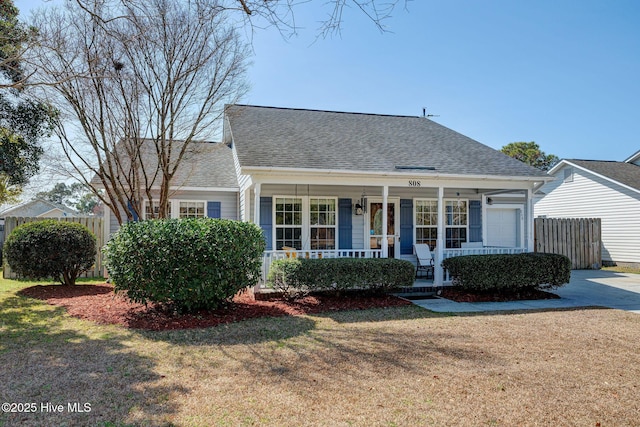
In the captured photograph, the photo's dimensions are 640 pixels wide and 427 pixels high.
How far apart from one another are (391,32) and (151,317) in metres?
5.89

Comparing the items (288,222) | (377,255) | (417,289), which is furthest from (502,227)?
(288,222)

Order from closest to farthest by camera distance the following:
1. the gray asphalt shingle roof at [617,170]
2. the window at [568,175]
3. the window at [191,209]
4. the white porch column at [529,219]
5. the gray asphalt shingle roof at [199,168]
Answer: the white porch column at [529,219] < the gray asphalt shingle roof at [199,168] < the window at [191,209] < the gray asphalt shingle roof at [617,170] < the window at [568,175]

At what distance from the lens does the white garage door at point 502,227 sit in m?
14.8

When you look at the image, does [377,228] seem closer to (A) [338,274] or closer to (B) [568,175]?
(A) [338,274]

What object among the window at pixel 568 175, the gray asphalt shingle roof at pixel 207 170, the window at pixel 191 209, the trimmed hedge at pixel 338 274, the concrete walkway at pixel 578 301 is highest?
the window at pixel 568 175

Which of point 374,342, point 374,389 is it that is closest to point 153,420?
point 374,389

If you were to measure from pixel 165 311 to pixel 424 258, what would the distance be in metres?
7.20

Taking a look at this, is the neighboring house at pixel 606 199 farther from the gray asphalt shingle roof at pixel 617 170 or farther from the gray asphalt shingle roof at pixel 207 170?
the gray asphalt shingle roof at pixel 207 170

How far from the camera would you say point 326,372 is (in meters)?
4.61

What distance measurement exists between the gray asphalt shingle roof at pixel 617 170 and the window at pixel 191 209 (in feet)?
54.3

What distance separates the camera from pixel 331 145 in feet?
37.1

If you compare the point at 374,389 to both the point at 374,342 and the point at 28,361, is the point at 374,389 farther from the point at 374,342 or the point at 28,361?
the point at 28,361

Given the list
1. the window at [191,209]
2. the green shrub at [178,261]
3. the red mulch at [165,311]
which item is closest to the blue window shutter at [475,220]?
the red mulch at [165,311]

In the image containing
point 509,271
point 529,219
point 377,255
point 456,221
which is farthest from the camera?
point 456,221
